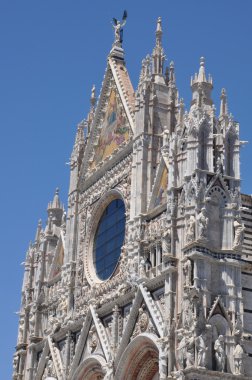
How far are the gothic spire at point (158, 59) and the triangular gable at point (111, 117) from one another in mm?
1672

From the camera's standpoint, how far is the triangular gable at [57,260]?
36.2 metres

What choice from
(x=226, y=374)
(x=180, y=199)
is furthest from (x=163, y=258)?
(x=226, y=374)

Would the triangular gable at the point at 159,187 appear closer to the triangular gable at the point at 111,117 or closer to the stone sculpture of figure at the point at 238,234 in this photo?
the triangular gable at the point at 111,117

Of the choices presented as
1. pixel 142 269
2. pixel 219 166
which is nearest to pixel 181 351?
pixel 142 269

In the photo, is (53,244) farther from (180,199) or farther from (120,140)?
(180,199)

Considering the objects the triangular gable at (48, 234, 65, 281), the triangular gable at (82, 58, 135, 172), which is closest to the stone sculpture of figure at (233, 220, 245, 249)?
the triangular gable at (82, 58, 135, 172)

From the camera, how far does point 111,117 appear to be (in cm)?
3434

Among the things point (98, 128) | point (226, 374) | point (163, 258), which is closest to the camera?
point (226, 374)

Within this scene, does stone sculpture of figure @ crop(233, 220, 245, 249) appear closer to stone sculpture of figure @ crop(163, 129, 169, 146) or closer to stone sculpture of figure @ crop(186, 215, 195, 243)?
stone sculpture of figure @ crop(186, 215, 195, 243)

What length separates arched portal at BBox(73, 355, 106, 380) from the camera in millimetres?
29427

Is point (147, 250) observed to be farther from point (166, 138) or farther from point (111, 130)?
point (111, 130)

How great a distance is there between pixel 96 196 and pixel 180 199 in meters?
7.56

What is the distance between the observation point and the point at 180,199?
26688 millimetres

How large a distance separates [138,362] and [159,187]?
18.7 feet
